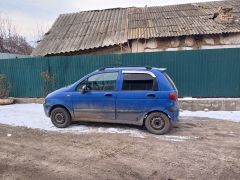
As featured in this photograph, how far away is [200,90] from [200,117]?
164 cm

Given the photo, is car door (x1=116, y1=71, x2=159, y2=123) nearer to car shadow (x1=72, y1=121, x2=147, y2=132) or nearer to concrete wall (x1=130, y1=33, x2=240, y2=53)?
car shadow (x1=72, y1=121, x2=147, y2=132)

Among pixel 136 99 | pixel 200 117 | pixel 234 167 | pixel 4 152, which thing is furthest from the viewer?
pixel 200 117

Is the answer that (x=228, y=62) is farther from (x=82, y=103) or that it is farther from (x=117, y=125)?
(x=82, y=103)

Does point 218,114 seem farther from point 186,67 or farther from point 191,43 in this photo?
point 191,43

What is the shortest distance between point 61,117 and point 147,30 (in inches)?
310

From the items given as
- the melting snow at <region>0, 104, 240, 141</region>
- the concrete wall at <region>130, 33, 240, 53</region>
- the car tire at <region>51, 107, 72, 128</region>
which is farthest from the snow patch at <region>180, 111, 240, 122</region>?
the concrete wall at <region>130, 33, 240, 53</region>

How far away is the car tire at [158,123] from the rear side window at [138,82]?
72 cm

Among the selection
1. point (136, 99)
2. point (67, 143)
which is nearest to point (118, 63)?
point (136, 99)

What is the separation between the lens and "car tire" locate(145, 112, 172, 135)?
22.3 feet

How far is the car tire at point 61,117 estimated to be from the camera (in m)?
7.54

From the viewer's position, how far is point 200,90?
1005 centimetres

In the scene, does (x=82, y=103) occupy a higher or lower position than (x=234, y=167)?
higher

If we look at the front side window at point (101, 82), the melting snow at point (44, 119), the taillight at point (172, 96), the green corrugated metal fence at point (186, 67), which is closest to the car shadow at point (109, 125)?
the melting snow at point (44, 119)

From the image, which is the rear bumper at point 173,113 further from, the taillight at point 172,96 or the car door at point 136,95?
the car door at point 136,95
